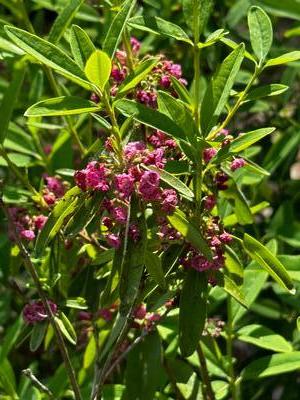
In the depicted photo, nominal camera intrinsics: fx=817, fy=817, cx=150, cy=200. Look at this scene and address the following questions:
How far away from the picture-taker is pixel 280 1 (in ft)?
6.23

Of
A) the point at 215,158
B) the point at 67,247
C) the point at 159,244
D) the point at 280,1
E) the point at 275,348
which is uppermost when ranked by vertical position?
the point at 280,1

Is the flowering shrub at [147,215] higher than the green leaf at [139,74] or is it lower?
lower

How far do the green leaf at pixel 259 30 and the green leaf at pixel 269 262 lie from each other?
Result: 304 mm

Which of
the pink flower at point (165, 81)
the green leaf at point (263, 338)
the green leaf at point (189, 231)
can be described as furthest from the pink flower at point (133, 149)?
the green leaf at point (263, 338)

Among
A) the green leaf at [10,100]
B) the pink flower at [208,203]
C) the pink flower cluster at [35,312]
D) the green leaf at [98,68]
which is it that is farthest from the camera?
the green leaf at [10,100]

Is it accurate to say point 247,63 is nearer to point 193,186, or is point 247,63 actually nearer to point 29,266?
point 193,186

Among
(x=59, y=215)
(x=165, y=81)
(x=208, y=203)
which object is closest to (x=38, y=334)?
Answer: (x=59, y=215)

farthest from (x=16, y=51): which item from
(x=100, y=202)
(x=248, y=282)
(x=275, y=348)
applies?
(x=275, y=348)

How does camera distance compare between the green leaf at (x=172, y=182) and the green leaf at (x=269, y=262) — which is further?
the green leaf at (x=269, y=262)

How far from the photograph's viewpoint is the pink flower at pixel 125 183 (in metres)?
1.13

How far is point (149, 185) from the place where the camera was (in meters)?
1.13

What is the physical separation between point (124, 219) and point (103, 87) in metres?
0.20

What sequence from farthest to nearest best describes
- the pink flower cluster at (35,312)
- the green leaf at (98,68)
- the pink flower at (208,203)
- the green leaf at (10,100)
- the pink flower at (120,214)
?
the green leaf at (10,100)
the pink flower cluster at (35,312)
the pink flower at (208,203)
the pink flower at (120,214)
the green leaf at (98,68)

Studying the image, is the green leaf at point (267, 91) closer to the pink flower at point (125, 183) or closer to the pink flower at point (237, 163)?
the pink flower at point (237, 163)
